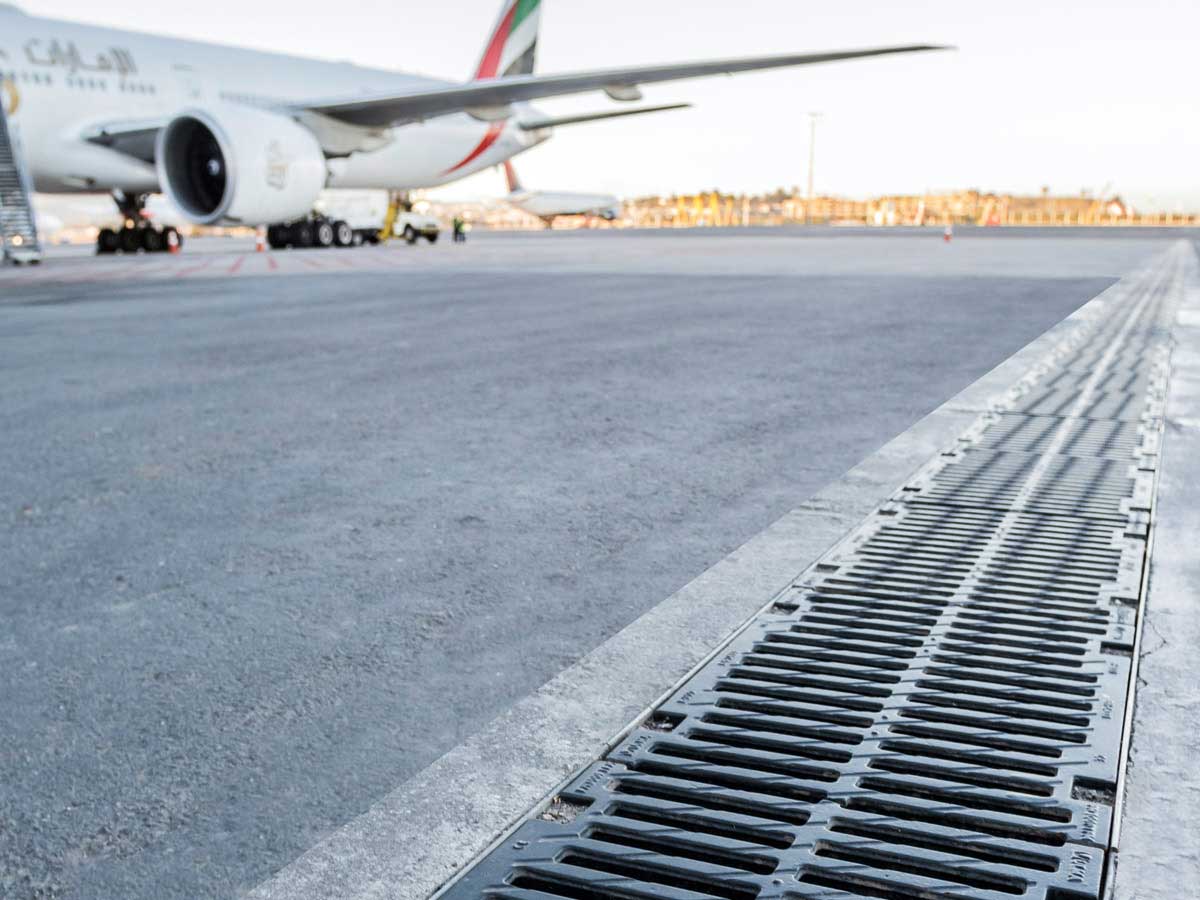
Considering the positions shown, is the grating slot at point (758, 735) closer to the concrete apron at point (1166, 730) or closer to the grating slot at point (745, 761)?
the grating slot at point (745, 761)

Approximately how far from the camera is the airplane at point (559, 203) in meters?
79.4

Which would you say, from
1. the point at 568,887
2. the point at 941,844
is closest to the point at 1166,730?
the point at 941,844

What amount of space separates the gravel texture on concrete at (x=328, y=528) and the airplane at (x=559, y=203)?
2833 inches

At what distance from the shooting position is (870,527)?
118 inches

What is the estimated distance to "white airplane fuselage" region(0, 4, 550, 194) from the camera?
15.7 m

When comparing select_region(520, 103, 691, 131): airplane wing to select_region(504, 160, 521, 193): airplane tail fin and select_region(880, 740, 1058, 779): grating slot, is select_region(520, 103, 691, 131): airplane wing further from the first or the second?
select_region(504, 160, 521, 193): airplane tail fin

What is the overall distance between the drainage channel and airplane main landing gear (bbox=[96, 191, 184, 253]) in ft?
69.4

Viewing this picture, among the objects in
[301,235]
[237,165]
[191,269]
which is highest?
[237,165]

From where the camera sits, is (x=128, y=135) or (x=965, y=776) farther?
(x=128, y=135)

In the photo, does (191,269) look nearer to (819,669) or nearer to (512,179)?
(819,669)

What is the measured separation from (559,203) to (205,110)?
69.0 meters

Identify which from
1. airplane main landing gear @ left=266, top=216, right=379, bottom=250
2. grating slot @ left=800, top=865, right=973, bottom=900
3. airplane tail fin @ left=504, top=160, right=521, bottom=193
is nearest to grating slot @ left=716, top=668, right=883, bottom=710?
grating slot @ left=800, top=865, right=973, bottom=900

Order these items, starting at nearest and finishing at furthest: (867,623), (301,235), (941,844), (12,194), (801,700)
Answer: (941,844)
(801,700)
(867,623)
(12,194)
(301,235)

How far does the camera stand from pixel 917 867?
140 cm
